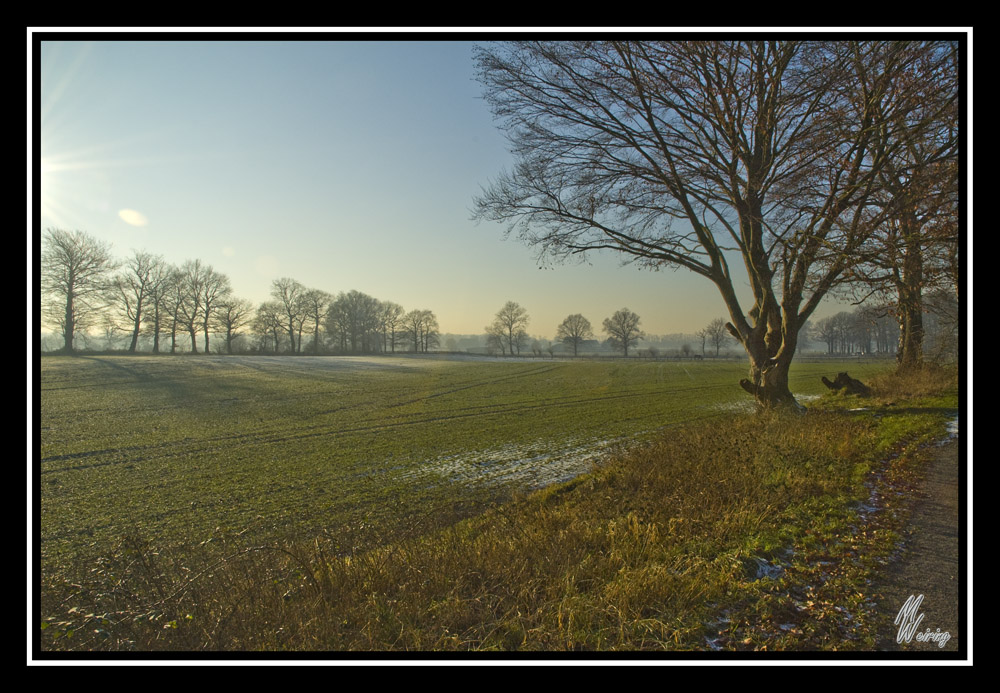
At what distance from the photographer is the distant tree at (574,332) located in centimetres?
1459

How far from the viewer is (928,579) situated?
12.8 feet

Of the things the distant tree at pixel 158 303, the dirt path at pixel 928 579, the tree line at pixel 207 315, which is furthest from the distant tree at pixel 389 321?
the dirt path at pixel 928 579

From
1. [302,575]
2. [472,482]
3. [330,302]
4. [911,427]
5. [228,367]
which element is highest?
[330,302]

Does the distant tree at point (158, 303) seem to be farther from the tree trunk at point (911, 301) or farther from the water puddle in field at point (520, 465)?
the tree trunk at point (911, 301)

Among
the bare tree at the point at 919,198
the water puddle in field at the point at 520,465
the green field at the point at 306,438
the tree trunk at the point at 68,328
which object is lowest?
the water puddle in field at the point at 520,465

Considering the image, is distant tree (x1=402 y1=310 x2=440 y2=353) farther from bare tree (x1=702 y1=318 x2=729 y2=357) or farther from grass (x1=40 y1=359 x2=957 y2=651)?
bare tree (x1=702 y1=318 x2=729 y2=357)

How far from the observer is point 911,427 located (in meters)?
9.68

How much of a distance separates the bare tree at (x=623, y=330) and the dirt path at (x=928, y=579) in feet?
30.9
